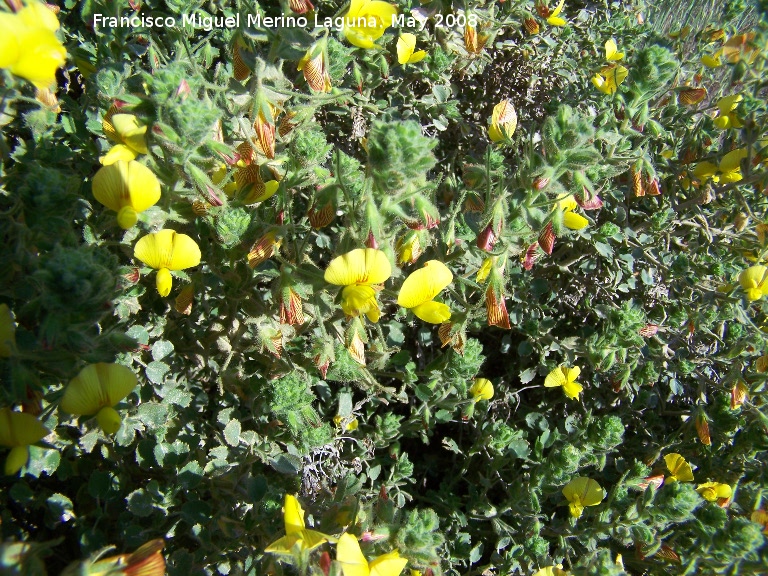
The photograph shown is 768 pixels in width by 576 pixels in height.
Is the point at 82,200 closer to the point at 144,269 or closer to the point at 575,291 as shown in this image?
the point at 144,269

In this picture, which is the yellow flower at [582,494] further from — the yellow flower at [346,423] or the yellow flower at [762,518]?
Result: the yellow flower at [346,423]

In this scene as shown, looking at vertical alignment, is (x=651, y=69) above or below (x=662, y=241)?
above

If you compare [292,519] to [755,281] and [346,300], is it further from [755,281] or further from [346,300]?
[755,281]

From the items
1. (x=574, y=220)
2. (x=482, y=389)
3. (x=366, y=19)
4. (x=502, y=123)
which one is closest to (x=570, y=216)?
(x=574, y=220)

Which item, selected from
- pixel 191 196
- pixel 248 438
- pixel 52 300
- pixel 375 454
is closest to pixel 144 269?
pixel 191 196

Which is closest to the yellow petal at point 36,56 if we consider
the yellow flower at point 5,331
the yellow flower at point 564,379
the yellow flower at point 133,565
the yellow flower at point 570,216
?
the yellow flower at point 5,331

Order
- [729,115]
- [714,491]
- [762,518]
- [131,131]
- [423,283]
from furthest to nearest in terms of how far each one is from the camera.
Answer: [729,115] < [714,491] < [762,518] < [423,283] < [131,131]

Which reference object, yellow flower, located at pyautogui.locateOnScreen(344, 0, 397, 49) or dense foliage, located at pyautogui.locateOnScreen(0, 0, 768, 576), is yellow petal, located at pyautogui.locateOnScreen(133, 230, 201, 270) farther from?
yellow flower, located at pyautogui.locateOnScreen(344, 0, 397, 49)
